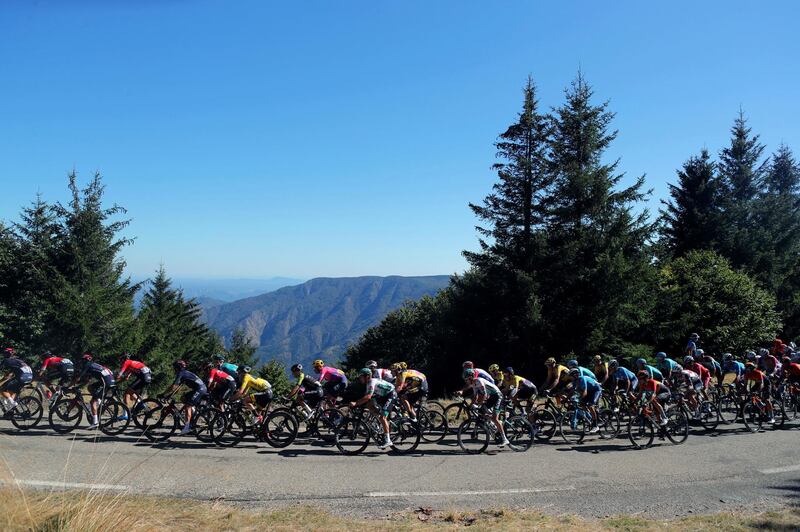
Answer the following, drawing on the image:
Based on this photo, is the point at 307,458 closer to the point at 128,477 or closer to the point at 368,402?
the point at 368,402

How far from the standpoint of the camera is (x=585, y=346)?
24.7 m

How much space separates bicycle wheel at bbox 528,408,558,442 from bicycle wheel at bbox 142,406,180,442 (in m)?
8.68

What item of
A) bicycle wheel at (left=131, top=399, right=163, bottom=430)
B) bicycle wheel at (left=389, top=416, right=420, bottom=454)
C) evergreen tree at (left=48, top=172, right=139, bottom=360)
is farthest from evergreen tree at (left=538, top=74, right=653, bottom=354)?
evergreen tree at (left=48, top=172, right=139, bottom=360)

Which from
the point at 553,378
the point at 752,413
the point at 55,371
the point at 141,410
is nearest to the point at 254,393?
the point at 141,410

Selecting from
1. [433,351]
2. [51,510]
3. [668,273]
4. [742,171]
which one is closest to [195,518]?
[51,510]

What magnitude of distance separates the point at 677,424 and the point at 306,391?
9334mm

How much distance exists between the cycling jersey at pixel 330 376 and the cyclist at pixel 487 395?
10.7 feet

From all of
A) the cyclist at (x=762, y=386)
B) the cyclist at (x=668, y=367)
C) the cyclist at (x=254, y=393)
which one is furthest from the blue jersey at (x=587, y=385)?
the cyclist at (x=254, y=393)

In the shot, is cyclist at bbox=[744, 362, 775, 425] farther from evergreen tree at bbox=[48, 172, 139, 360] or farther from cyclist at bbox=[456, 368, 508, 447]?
evergreen tree at bbox=[48, 172, 139, 360]

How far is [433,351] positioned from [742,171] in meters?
30.1

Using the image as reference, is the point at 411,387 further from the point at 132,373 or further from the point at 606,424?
the point at 132,373

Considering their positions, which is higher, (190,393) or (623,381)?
(623,381)

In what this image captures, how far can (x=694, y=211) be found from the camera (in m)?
38.1

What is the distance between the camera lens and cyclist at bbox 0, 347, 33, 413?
11734 millimetres
